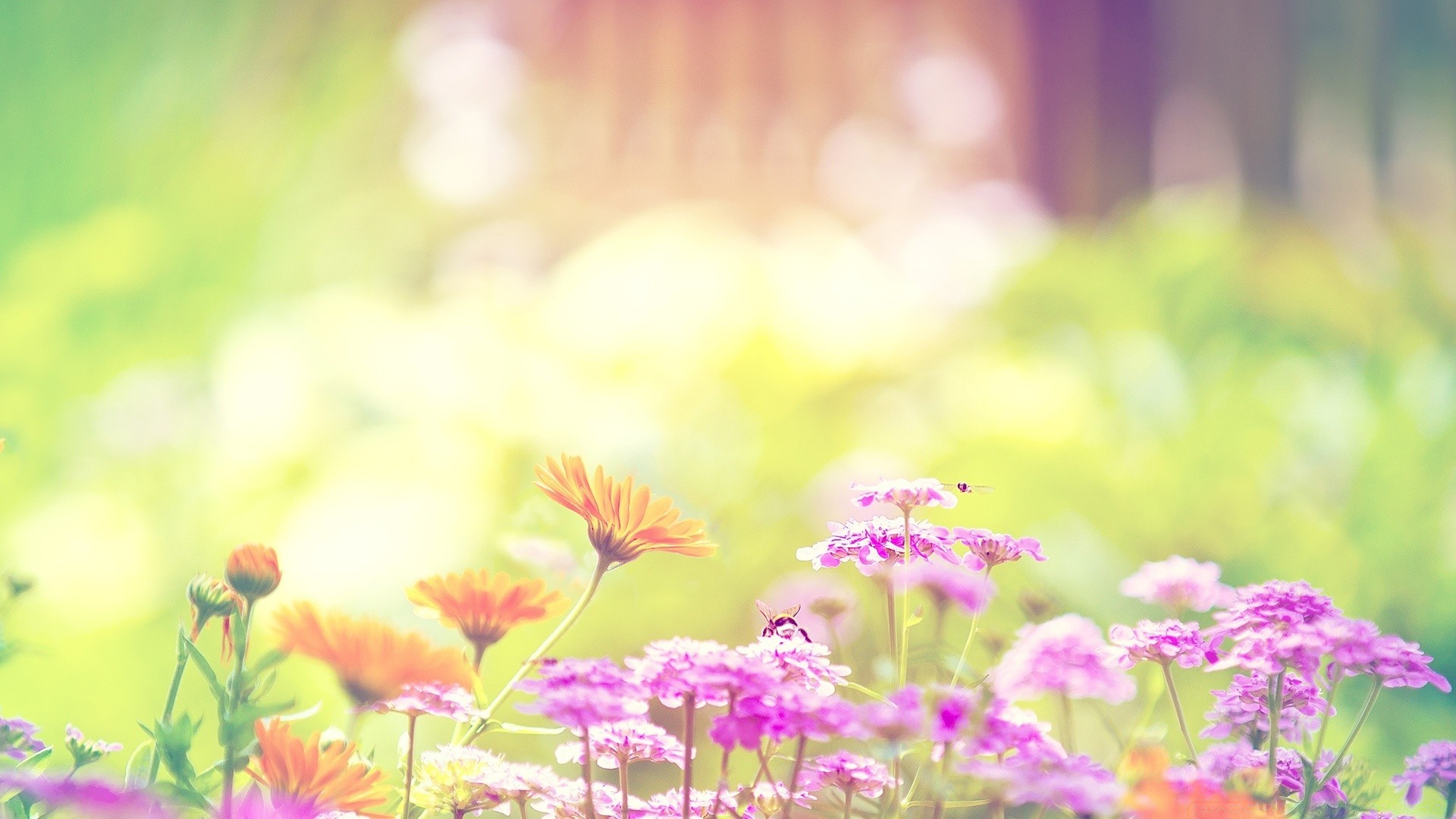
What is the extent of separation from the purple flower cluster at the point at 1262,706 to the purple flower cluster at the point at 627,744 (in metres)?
0.17

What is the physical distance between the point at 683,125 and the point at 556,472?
9.22 feet

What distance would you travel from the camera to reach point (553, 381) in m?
1.35

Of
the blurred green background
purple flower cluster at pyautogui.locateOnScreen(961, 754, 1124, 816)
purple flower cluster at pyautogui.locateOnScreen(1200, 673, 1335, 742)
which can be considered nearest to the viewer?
purple flower cluster at pyautogui.locateOnScreen(961, 754, 1124, 816)

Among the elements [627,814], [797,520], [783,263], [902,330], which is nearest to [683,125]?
[783,263]

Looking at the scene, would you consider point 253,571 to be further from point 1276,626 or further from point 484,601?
point 1276,626

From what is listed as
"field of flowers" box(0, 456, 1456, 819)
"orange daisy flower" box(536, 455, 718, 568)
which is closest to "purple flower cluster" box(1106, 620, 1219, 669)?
"field of flowers" box(0, 456, 1456, 819)

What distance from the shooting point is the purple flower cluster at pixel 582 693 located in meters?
0.26

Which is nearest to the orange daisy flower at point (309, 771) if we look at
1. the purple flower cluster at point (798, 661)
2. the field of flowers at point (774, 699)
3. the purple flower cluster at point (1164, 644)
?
the field of flowers at point (774, 699)

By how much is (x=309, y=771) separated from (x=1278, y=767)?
281mm

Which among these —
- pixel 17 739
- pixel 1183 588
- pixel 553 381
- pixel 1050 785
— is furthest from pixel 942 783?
pixel 553 381

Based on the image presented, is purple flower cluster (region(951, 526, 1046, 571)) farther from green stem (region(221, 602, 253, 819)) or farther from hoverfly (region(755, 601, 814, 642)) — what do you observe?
green stem (region(221, 602, 253, 819))

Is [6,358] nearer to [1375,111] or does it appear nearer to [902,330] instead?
[902,330]

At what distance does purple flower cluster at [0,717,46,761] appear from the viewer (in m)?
0.28

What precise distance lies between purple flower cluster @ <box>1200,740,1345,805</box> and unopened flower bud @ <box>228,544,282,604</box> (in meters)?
0.26
